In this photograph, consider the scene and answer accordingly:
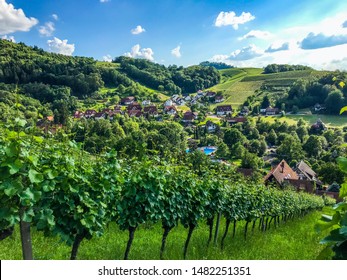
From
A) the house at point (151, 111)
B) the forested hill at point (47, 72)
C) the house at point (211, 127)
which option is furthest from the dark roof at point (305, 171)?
the forested hill at point (47, 72)

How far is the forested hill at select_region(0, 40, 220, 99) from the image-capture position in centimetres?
13888

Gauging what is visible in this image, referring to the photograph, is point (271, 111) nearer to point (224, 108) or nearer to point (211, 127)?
point (224, 108)

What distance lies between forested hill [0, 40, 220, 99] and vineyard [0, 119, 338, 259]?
127915mm

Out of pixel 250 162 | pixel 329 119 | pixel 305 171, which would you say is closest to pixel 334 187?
pixel 305 171

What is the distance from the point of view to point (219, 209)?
10469 millimetres

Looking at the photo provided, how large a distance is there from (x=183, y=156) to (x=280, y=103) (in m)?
132

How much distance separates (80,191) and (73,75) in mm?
153892

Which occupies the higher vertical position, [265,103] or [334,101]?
[334,101]

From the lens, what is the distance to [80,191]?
494 centimetres

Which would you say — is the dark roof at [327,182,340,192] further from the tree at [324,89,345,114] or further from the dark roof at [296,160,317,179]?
the tree at [324,89,345,114]

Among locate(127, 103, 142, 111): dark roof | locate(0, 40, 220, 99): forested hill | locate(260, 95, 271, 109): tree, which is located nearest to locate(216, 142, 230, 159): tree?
locate(260, 95, 271, 109): tree

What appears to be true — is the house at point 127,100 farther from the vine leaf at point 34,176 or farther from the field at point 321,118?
the vine leaf at point 34,176

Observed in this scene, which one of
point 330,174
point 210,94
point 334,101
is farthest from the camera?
point 210,94
